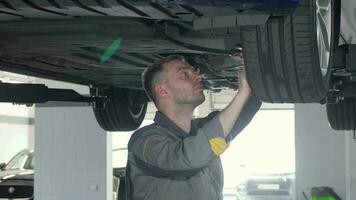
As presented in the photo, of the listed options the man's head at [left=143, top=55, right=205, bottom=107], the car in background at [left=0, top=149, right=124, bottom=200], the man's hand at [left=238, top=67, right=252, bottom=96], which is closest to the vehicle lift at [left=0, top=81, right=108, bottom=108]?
the man's head at [left=143, top=55, right=205, bottom=107]

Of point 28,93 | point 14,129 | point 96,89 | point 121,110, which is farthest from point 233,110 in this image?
point 14,129

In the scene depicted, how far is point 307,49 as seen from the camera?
7.74 feet

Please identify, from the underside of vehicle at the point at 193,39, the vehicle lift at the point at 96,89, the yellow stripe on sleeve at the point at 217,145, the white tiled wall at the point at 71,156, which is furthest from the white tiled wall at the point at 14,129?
the yellow stripe on sleeve at the point at 217,145

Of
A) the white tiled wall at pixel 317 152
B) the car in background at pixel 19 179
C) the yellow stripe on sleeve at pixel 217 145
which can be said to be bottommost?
the car in background at pixel 19 179

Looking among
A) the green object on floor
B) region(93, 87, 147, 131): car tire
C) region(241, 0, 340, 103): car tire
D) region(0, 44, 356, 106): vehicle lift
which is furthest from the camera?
the green object on floor

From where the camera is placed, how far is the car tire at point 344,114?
5.20 m

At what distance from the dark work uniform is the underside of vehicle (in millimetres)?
356

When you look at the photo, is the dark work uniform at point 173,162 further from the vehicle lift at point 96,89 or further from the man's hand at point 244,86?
the vehicle lift at point 96,89

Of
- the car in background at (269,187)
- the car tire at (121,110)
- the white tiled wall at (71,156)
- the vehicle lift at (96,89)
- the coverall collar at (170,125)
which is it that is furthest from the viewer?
the car in background at (269,187)

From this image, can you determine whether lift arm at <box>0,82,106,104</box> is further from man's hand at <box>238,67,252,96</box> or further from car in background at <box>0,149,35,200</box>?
car in background at <box>0,149,35,200</box>

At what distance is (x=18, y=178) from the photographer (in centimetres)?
903

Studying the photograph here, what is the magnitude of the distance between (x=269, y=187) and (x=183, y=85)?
8.41m

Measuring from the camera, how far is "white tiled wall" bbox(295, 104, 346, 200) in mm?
8484

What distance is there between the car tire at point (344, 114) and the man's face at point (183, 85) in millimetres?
2910
